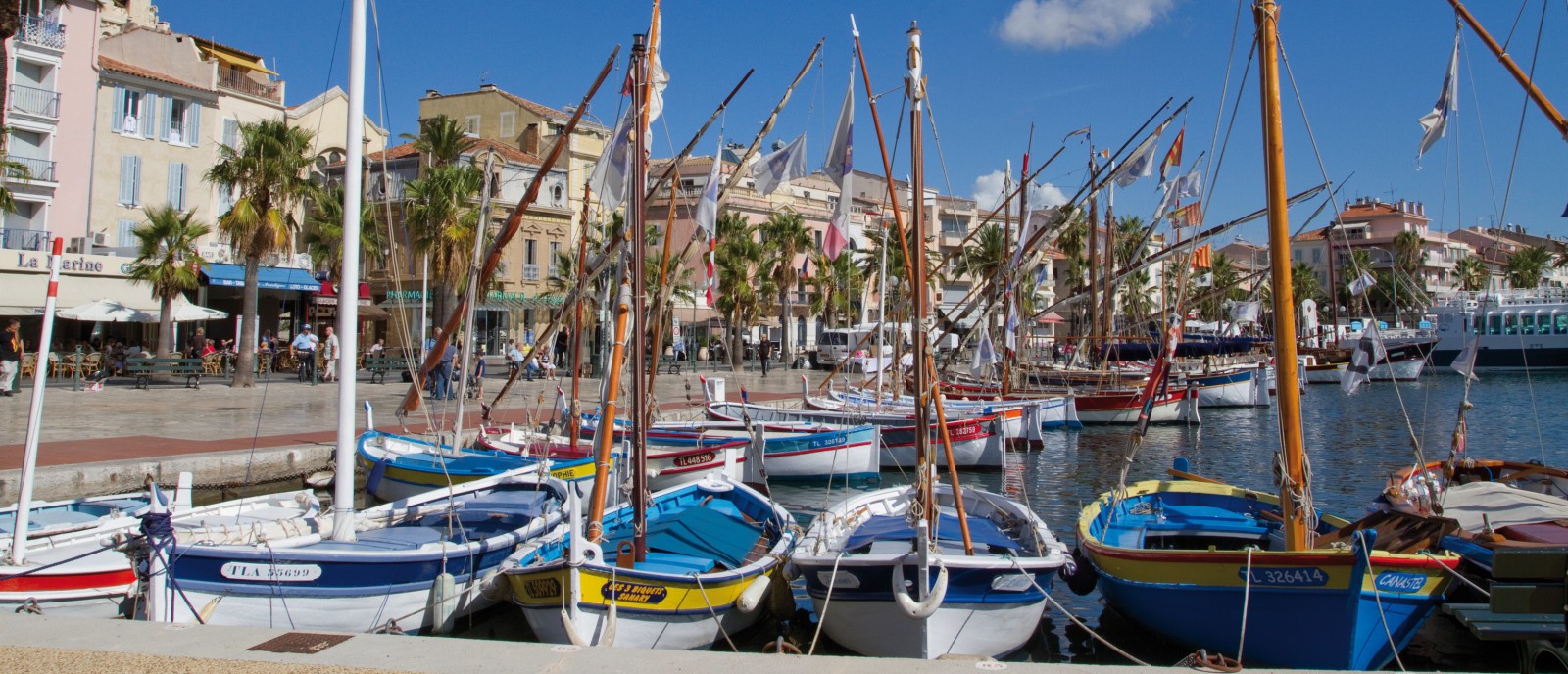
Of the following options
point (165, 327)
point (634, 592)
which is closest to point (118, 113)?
point (165, 327)

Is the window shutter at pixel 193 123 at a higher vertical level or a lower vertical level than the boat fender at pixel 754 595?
higher

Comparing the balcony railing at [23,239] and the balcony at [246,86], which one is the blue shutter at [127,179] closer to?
the balcony railing at [23,239]

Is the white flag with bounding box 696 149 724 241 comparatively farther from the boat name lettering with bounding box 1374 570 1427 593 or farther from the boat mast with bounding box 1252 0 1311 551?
the boat name lettering with bounding box 1374 570 1427 593

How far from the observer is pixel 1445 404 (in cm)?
4866

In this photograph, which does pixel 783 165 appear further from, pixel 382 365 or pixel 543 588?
pixel 382 365

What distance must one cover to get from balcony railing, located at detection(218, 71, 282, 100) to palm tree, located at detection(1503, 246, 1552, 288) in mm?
109360

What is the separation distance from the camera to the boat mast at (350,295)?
11203mm

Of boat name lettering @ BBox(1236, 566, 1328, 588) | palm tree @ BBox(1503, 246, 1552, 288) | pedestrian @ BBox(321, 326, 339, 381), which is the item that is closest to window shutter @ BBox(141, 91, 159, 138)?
pedestrian @ BBox(321, 326, 339, 381)

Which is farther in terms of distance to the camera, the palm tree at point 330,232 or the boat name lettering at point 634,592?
the palm tree at point 330,232

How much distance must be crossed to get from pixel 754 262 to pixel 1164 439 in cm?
3114

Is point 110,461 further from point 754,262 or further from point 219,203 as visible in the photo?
point 754,262

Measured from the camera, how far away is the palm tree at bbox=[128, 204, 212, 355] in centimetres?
3538

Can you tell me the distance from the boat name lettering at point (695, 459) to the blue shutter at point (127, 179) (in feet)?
118

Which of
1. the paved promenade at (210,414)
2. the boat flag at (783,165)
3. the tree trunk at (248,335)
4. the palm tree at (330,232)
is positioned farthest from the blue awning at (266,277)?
the boat flag at (783,165)
